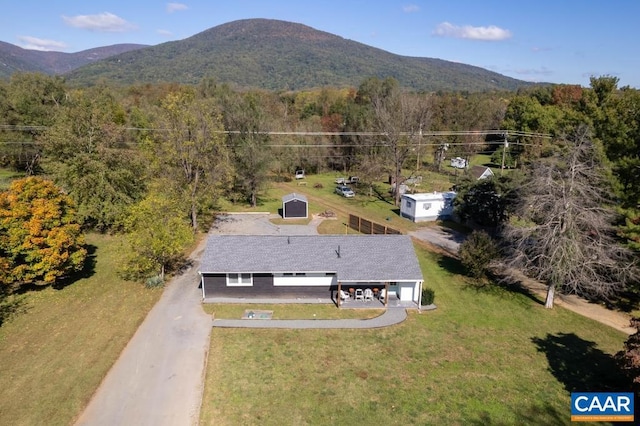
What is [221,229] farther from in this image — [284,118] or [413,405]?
[284,118]

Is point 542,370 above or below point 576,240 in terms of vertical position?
below

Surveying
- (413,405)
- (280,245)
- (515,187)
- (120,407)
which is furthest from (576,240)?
(120,407)

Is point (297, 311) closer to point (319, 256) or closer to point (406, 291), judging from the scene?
point (319, 256)

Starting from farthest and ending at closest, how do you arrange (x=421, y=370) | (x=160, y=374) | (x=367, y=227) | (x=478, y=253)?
1. (x=367, y=227)
2. (x=478, y=253)
3. (x=421, y=370)
4. (x=160, y=374)

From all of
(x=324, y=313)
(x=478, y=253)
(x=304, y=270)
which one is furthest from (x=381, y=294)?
(x=478, y=253)

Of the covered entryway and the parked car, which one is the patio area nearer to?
the covered entryway
